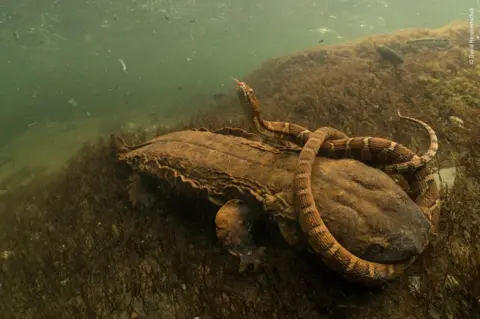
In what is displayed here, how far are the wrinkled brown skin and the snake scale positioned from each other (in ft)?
0.54

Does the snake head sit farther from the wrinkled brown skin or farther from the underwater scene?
the wrinkled brown skin

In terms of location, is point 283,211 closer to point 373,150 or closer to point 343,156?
point 343,156

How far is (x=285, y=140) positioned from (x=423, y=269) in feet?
9.59

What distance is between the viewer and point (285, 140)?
5.81 meters

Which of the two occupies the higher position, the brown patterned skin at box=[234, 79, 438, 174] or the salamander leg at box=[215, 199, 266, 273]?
Answer: the brown patterned skin at box=[234, 79, 438, 174]

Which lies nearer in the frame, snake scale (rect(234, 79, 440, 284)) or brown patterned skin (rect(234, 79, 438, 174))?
snake scale (rect(234, 79, 440, 284))

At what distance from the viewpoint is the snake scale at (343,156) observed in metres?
3.48

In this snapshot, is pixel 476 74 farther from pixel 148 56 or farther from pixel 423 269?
pixel 148 56

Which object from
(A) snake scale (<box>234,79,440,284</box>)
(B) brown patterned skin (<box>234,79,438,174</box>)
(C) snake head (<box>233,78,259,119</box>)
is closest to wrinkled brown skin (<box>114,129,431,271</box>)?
(A) snake scale (<box>234,79,440,284</box>)

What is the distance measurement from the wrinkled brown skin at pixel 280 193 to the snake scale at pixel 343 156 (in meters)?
0.17

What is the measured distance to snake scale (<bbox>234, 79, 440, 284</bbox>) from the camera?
348 cm

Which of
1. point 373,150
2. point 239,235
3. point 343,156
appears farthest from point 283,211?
point 373,150

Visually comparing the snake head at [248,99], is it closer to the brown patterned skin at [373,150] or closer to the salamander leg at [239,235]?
the brown patterned skin at [373,150]

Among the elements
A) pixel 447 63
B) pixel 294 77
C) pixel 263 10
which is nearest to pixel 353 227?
pixel 447 63
